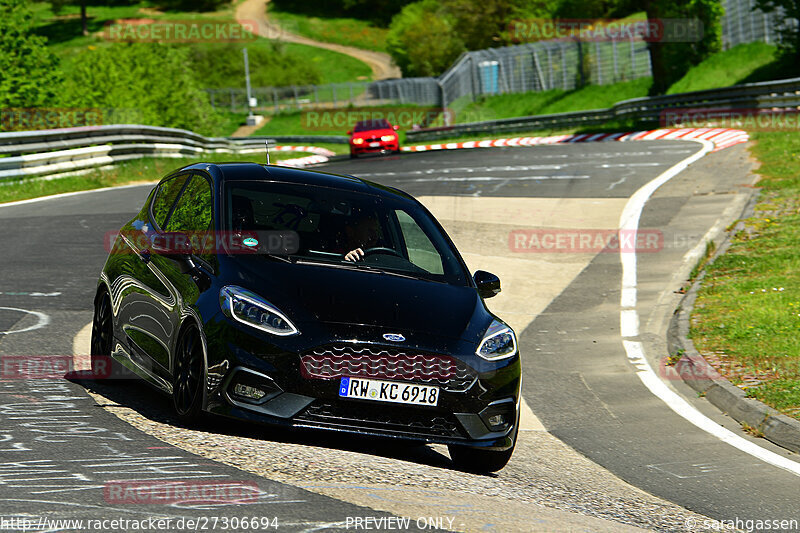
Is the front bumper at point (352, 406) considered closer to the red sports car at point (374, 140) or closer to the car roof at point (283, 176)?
the car roof at point (283, 176)

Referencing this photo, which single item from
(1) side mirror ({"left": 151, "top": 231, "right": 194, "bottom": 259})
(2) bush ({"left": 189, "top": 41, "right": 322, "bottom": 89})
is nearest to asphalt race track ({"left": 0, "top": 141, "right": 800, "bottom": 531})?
(1) side mirror ({"left": 151, "top": 231, "right": 194, "bottom": 259})

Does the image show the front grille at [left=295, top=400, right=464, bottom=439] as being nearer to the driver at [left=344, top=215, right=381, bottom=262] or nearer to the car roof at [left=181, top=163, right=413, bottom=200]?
the driver at [left=344, top=215, right=381, bottom=262]

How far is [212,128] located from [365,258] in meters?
60.7

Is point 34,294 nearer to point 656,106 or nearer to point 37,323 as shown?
point 37,323

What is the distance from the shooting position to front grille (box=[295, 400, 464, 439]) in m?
6.12

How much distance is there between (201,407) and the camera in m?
6.31

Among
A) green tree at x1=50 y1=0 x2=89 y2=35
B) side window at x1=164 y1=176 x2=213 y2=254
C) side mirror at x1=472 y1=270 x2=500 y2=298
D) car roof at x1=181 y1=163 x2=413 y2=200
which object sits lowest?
side mirror at x1=472 y1=270 x2=500 y2=298

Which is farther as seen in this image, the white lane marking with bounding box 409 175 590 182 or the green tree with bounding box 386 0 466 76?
the green tree with bounding box 386 0 466 76

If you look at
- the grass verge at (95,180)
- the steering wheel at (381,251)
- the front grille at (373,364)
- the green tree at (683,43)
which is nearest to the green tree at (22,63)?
the grass verge at (95,180)

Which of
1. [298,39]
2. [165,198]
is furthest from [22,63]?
[298,39]

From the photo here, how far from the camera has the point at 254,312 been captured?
20.5 feet

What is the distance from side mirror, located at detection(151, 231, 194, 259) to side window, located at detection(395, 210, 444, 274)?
4.94 ft

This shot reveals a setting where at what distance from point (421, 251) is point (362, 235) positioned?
1.47ft

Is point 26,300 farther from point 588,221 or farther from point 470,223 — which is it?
point 588,221
